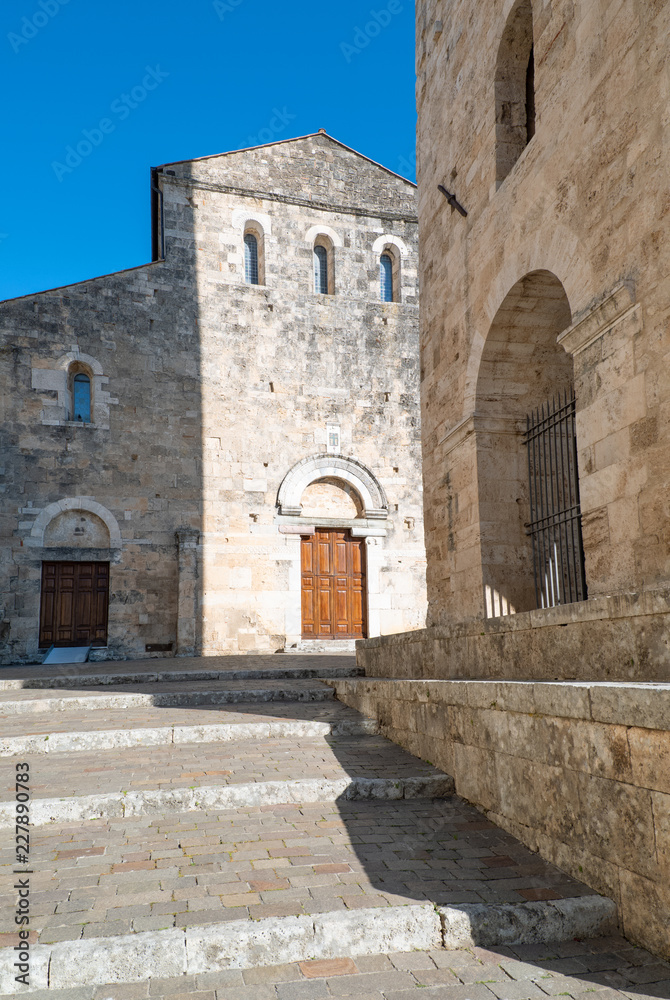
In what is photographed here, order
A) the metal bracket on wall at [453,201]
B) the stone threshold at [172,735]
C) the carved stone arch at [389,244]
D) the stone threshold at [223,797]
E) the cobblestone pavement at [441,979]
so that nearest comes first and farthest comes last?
the cobblestone pavement at [441,979], the stone threshold at [223,797], the stone threshold at [172,735], the metal bracket on wall at [453,201], the carved stone arch at [389,244]

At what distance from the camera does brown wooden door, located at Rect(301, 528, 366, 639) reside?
15453 millimetres

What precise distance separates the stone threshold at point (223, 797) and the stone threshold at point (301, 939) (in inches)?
56.4

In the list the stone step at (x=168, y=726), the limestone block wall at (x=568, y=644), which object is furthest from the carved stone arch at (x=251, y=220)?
the limestone block wall at (x=568, y=644)

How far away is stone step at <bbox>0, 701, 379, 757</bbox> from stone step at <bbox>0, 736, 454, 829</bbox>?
0.36 feet

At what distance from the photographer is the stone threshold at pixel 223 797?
388 cm

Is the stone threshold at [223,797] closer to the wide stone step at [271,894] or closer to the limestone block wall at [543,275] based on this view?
the wide stone step at [271,894]

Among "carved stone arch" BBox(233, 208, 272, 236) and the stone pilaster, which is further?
"carved stone arch" BBox(233, 208, 272, 236)

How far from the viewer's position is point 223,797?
415 centimetres

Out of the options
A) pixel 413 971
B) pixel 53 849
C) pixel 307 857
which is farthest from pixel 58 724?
pixel 413 971

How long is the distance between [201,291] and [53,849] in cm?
1340

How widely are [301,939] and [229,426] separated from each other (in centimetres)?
1311

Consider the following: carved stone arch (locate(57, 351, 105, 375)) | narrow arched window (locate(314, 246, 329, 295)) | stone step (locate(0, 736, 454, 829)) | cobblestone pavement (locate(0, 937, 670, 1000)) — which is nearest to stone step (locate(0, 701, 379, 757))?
stone step (locate(0, 736, 454, 829))

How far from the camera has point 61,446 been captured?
1393cm

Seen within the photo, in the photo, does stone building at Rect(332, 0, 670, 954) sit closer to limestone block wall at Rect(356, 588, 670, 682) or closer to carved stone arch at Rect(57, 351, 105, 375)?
limestone block wall at Rect(356, 588, 670, 682)
